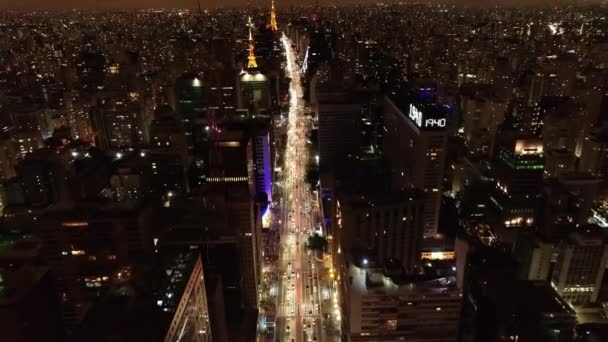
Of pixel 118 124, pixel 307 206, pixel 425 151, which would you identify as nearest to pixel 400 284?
pixel 425 151

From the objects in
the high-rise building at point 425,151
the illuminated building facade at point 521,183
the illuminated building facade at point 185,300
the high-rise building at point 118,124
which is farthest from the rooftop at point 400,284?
the high-rise building at point 118,124

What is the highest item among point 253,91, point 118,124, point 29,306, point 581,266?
point 253,91

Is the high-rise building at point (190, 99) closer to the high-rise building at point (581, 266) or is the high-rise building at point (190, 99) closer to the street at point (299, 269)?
the street at point (299, 269)

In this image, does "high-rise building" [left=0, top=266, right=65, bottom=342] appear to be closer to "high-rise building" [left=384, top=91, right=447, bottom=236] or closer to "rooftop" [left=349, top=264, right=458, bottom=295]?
"rooftop" [left=349, top=264, right=458, bottom=295]

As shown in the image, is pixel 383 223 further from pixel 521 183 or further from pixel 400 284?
pixel 521 183

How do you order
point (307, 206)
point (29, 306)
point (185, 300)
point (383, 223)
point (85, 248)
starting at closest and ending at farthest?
point (185, 300) → point (29, 306) → point (85, 248) → point (383, 223) → point (307, 206)

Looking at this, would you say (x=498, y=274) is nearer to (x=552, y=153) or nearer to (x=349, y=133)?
(x=552, y=153)

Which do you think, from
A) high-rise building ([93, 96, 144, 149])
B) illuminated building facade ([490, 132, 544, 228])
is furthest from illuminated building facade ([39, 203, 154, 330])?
illuminated building facade ([490, 132, 544, 228])
